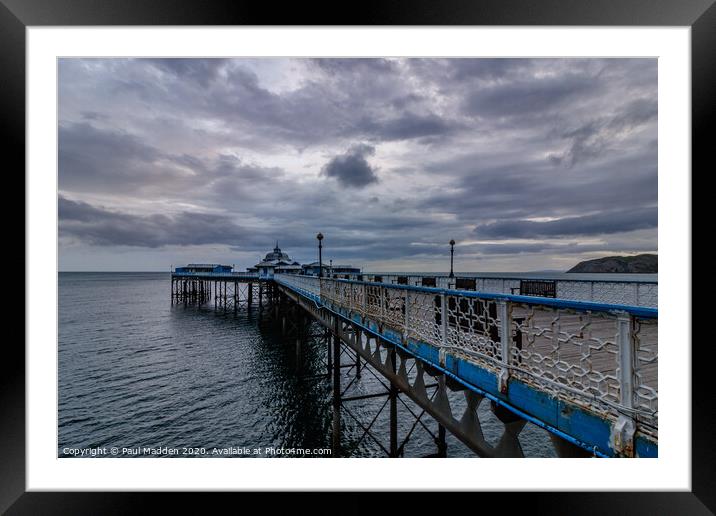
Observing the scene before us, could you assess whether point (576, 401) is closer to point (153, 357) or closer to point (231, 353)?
point (231, 353)

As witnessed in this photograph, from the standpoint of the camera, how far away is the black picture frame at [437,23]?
3.77 meters

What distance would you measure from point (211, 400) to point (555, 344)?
1416cm

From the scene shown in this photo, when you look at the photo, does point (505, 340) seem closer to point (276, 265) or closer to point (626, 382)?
point (626, 382)

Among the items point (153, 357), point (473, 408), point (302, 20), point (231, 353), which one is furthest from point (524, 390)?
point (153, 357)

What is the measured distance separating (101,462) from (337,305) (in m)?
6.08

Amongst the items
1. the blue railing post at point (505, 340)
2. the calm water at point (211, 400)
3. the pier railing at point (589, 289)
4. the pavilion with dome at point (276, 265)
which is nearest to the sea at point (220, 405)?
the calm water at point (211, 400)

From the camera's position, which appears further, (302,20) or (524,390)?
(302,20)

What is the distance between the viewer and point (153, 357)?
1980 centimetres

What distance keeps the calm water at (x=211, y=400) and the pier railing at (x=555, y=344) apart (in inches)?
182

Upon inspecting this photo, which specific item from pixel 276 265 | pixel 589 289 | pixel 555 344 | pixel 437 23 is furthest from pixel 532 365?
pixel 276 265

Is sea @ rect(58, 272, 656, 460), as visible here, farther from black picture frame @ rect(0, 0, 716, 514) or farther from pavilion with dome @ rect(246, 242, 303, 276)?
pavilion with dome @ rect(246, 242, 303, 276)

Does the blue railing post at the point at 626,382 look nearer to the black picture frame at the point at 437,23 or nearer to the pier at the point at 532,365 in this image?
the pier at the point at 532,365

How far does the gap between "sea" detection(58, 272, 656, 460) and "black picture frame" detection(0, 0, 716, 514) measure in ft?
3.50

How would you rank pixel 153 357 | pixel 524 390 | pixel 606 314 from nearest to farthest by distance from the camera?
pixel 606 314
pixel 524 390
pixel 153 357
